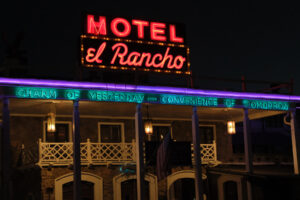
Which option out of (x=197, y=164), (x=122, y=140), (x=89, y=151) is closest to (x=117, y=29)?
(x=89, y=151)

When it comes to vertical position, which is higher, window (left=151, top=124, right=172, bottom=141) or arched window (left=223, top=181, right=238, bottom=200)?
window (left=151, top=124, right=172, bottom=141)

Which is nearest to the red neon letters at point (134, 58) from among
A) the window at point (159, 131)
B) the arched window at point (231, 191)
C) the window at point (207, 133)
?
the window at point (159, 131)

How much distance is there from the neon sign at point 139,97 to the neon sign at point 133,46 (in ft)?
5.46

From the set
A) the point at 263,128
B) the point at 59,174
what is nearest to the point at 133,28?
the point at 59,174

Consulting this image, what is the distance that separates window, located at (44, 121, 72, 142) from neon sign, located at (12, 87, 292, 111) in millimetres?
5836

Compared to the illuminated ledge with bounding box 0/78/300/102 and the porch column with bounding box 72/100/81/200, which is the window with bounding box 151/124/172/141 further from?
the porch column with bounding box 72/100/81/200

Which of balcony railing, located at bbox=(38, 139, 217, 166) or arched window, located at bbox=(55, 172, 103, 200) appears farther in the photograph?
arched window, located at bbox=(55, 172, 103, 200)

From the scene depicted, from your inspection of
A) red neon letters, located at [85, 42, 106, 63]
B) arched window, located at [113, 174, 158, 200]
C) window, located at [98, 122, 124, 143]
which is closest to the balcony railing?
window, located at [98, 122, 124, 143]

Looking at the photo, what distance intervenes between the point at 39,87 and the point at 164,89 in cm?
478

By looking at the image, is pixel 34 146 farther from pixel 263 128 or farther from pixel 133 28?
pixel 263 128

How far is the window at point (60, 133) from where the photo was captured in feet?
63.9

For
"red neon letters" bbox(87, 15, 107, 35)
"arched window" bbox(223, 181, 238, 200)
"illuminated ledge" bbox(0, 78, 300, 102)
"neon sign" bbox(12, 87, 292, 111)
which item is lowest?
"arched window" bbox(223, 181, 238, 200)

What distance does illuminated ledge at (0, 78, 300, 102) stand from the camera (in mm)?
13258

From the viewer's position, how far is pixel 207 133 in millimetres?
23625
